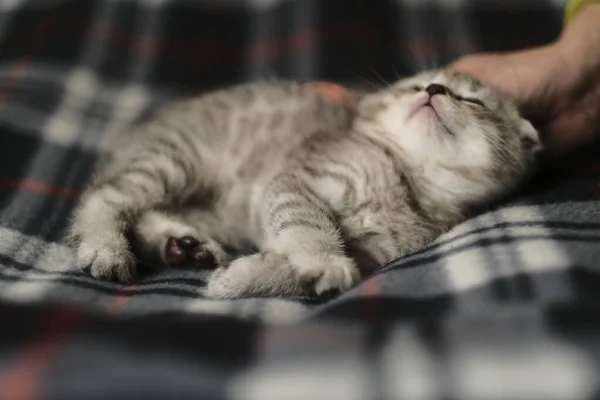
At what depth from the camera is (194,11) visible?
244 cm

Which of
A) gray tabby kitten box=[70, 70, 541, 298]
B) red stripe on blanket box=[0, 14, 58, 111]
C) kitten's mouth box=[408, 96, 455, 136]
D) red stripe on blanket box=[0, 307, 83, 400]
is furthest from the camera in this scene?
red stripe on blanket box=[0, 14, 58, 111]

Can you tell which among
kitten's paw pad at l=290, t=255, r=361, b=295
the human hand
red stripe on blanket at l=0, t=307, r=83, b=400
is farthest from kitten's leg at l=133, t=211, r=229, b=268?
the human hand

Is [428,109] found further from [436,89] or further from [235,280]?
[235,280]

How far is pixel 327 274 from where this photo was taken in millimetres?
1007

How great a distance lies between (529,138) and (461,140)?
0.55ft

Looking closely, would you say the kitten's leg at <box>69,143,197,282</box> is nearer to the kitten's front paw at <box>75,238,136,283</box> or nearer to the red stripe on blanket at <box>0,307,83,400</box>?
the kitten's front paw at <box>75,238,136,283</box>

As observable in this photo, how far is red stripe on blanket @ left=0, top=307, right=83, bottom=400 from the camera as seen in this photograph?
2.19 ft

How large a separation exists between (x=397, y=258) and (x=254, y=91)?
0.75m

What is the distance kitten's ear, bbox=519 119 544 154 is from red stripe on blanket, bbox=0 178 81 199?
103cm

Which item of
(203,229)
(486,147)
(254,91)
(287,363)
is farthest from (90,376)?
(254,91)

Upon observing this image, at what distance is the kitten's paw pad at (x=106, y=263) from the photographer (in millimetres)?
1112

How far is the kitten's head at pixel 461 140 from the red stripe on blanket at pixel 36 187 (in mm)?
764

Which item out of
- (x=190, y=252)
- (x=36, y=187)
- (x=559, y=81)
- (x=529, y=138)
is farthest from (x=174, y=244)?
(x=559, y=81)

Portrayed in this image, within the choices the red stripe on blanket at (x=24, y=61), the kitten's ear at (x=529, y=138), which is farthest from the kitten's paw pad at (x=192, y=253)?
the red stripe on blanket at (x=24, y=61)
